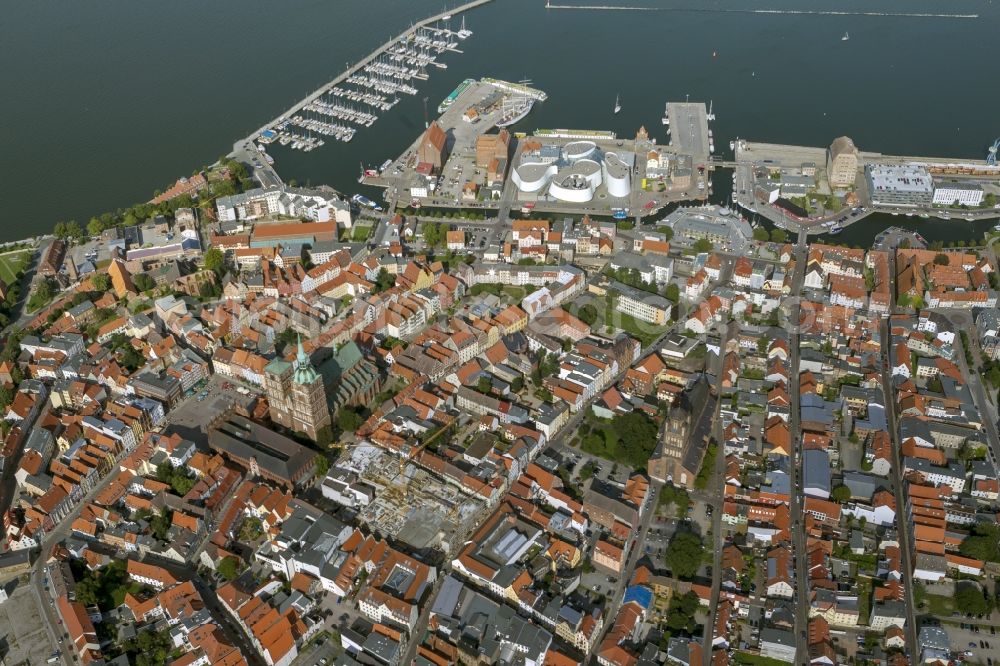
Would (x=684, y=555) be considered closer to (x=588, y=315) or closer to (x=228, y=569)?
(x=588, y=315)

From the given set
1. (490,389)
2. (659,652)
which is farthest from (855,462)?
(490,389)

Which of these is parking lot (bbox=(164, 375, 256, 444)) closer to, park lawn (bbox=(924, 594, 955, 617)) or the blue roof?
the blue roof

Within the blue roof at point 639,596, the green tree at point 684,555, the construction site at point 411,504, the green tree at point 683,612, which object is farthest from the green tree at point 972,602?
the construction site at point 411,504

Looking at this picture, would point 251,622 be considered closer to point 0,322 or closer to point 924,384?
point 0,322

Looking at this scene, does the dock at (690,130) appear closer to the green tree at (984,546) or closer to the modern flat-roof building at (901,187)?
the modern flat-roof building at (901,187)

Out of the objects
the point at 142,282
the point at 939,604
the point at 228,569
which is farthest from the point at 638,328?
the point at 142,282

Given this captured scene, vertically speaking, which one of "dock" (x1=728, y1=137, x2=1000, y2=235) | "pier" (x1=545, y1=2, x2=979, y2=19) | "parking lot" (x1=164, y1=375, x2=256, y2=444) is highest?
"pier" (x1=545, y1=2, x2=979, y2=19)

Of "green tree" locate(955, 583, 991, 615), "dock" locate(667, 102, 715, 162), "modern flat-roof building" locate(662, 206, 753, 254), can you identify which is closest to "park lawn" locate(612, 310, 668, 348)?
"modern flat-roof building" locate(662, 206, 753, 254)
